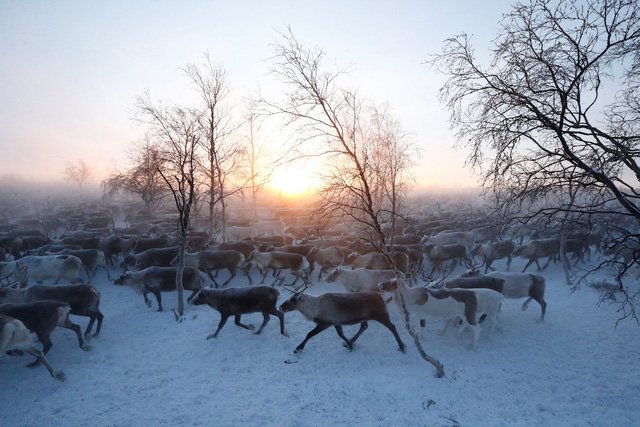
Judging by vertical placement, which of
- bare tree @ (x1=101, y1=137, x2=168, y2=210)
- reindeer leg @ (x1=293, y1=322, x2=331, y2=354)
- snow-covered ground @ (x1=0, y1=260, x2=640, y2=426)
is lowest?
snow-covered ground @ (x1=0, y1=260, x2=640, y2=426)

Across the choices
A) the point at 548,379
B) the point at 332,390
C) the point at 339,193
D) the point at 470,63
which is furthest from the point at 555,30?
the point at 332,390

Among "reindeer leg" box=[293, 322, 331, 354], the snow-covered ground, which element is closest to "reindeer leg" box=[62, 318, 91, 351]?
the snow-covered ground

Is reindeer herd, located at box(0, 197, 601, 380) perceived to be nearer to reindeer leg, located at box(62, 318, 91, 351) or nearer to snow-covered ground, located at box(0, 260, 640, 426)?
reindeer leg, located at box(62, 318, 91, 351)

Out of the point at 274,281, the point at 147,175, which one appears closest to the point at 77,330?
the point at 274,281

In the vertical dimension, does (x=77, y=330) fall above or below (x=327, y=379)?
above

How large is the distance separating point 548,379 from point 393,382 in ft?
10.8

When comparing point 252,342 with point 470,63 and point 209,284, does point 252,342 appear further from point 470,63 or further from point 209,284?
point 470,63

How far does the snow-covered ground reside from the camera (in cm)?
557

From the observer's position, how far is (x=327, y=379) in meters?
6.59

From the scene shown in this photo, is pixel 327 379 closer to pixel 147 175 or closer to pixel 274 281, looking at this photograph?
pixel 274 281

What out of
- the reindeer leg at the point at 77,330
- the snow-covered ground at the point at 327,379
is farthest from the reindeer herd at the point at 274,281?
the snow-covered ground at the point at 327,379

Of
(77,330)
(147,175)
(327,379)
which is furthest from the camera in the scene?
(147,175)

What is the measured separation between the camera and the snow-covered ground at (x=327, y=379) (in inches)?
219

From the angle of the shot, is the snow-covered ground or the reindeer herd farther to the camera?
the reindeer herd
